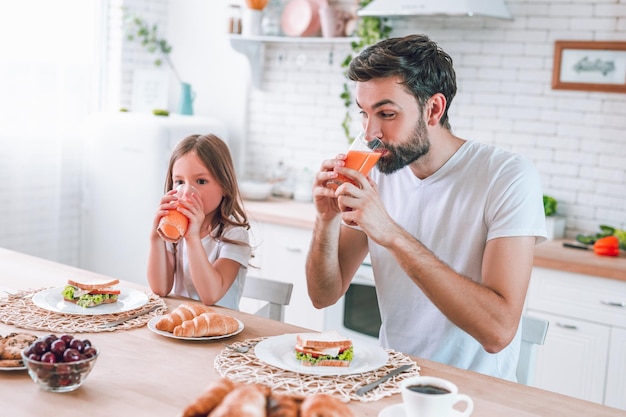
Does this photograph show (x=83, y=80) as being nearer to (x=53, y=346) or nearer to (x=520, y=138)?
(x=520, y=138)

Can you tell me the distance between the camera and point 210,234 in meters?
2.58

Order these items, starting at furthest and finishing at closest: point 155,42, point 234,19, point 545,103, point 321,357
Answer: point 155,42
point 234,19
point 545,103
point 321,357

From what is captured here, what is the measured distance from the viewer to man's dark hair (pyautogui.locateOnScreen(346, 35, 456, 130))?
216 centimetres

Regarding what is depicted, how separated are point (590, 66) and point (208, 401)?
10.7 ft

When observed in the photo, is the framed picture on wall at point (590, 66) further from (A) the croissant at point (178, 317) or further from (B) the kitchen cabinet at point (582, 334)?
(A) the croissant at point (178, 317)

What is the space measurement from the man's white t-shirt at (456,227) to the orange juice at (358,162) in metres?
0.33

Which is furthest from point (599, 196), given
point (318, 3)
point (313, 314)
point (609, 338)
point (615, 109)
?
point (318, 3)

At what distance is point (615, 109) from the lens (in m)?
3.82

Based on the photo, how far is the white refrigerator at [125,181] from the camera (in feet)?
14.8

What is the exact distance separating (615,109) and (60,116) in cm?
315

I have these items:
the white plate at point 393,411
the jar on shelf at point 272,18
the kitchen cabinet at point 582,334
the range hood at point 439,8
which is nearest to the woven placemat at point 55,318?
the white plate at point 393,411

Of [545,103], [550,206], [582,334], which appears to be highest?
[545,103]

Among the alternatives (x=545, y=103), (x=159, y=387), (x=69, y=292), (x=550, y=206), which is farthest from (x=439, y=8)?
(x=159, y=387)

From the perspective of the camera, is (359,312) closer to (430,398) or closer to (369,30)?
(369,30)
